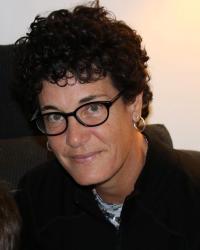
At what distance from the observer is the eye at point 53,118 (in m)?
1.23

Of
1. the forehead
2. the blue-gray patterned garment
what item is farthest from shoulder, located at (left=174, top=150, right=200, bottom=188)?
the forehead

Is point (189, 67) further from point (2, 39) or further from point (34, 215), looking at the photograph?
point (34, 215)

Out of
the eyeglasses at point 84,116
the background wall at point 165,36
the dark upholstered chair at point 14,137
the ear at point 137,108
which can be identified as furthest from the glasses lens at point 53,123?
the background wall at point 165,36

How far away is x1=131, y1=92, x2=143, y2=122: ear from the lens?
133 cm

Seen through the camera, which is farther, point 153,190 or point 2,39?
point 2,39

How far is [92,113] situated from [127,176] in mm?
280

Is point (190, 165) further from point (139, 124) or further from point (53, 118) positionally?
point (53, 118)

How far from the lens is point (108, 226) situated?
1405 mm

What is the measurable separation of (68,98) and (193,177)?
438 mm

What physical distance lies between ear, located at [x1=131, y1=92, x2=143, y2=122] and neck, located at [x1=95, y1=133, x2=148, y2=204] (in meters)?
0.08

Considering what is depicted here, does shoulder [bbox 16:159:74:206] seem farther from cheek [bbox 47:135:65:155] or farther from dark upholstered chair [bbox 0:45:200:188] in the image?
cheek [bbox 47:135:65:155]

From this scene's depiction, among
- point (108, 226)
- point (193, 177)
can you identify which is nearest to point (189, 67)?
point (193, 177)

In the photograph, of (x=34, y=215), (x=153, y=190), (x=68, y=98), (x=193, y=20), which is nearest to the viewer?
(x=68, y=98)

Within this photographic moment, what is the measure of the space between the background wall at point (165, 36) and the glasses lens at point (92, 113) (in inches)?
30.4
